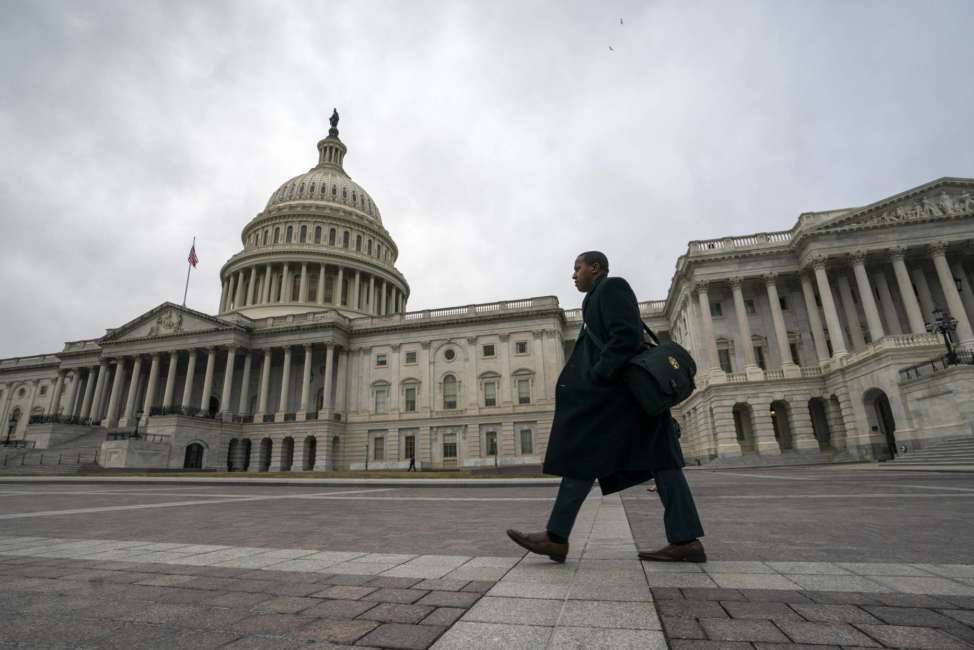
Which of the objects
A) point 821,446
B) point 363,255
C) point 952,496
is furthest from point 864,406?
point 363,255

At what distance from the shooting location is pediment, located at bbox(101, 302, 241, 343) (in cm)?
4762

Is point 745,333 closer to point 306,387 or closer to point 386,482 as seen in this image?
point 386,482

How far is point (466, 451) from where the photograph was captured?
4297 centimetres

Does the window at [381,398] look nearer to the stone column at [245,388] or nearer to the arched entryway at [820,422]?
the stone column at [245,388]

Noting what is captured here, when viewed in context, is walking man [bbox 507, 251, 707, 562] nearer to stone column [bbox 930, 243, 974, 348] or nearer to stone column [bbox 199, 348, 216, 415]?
stone column [bbox 930, 243, 974, 348]

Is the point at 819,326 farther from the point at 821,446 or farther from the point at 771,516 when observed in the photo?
the point at 771,516

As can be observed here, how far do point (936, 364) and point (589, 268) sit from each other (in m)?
30.7

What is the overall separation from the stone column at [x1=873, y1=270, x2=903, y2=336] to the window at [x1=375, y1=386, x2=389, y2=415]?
131 feet

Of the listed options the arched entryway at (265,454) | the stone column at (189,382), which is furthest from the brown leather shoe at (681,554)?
the stone column at (189,382)

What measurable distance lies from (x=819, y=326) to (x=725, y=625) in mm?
37886

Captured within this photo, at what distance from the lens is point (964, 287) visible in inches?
1323

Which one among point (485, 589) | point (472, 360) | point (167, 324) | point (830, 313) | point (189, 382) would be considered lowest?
point (485, 589)

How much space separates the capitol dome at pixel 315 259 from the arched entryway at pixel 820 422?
40918mm

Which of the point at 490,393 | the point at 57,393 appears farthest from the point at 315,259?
the point at 57,393
